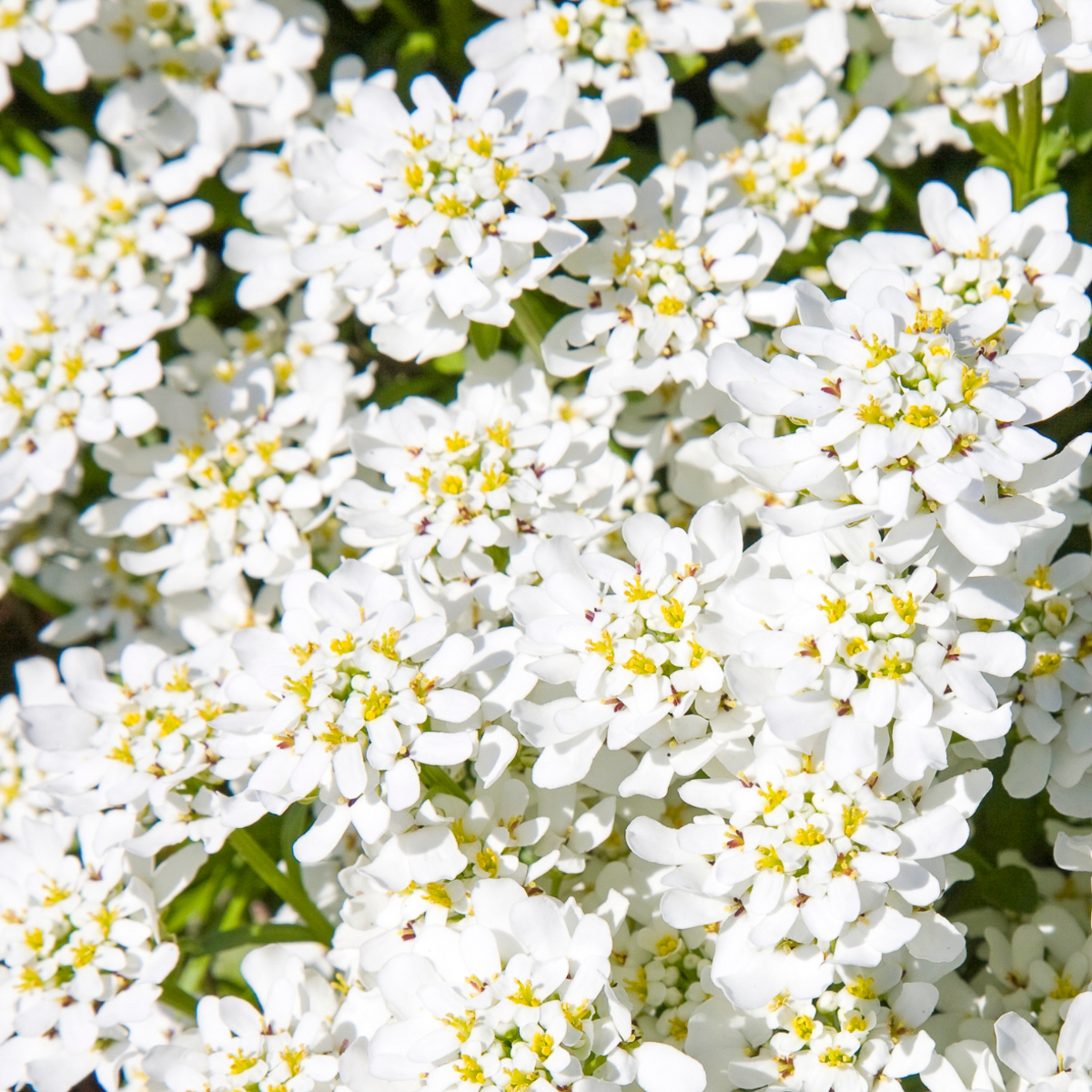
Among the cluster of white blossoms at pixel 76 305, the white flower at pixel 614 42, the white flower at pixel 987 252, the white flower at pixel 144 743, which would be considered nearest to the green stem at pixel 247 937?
the white flower at pixel 144 743

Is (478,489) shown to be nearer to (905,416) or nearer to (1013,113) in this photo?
(905,416)

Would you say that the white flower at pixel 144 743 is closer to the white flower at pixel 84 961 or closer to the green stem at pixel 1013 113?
the white flower at pixel 84 961

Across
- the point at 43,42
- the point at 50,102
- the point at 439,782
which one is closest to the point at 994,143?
the point at 439,782

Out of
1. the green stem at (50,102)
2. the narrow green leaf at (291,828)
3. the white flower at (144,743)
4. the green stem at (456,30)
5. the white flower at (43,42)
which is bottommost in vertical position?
the narrow green leaf at (291,828)

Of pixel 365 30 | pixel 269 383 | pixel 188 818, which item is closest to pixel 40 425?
pixel 269 383

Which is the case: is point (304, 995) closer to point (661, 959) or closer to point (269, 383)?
point (661, 959)
